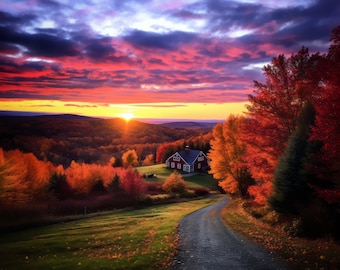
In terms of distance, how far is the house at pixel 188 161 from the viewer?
10444cm

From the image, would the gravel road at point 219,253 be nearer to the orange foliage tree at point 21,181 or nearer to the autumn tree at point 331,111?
the autumn tree at point 331,111

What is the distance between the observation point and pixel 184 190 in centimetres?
6819

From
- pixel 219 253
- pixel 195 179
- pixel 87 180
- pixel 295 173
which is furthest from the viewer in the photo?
pixel 195 179

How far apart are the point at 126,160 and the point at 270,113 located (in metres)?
105

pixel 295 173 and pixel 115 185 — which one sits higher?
pixel 295 173

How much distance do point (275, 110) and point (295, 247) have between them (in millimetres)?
12177

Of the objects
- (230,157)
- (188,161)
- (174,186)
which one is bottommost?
(174,186)

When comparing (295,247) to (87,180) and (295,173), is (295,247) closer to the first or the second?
(295,173)

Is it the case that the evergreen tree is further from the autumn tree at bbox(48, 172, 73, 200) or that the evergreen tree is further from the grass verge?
the autumn tree at bbox(48, 172, 73, 200)

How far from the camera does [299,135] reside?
68.7ft

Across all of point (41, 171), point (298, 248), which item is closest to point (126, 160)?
point (41, 171)

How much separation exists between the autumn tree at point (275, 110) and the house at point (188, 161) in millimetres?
77223

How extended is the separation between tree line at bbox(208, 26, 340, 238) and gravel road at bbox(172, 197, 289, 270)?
4494mm

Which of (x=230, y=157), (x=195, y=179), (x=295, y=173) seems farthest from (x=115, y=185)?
(x=295, y=173)
